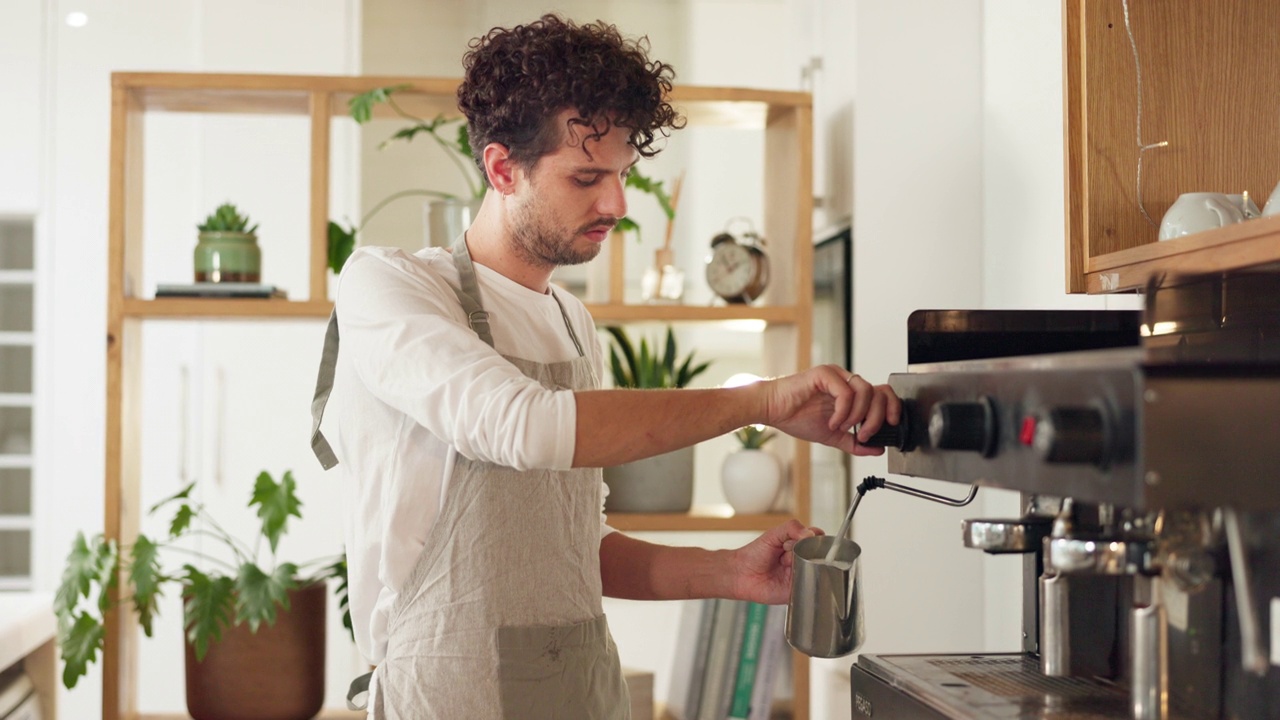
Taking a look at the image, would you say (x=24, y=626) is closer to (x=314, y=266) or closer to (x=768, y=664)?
(x=314, y=266)

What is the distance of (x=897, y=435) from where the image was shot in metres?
1.01

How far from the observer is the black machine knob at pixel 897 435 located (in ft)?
3.26

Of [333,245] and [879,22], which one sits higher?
[879,22]

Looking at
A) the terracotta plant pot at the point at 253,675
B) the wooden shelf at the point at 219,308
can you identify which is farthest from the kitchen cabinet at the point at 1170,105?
the terracotta plant pot at the point at 253,675

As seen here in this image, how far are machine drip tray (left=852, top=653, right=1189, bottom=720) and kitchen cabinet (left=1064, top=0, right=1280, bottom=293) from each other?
392mm

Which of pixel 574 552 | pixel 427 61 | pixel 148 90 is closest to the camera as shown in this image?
pixel 574 552

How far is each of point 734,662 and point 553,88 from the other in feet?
4.44

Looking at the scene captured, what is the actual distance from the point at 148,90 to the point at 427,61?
1765 millimetres

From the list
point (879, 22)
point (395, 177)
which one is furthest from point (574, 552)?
point (395, 177)

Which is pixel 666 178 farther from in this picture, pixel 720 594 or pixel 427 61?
pixel 720 594

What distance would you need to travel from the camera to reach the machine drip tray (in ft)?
3.06

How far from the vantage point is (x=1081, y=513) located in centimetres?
95

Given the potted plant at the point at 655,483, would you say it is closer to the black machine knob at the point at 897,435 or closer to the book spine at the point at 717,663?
the book spine at the point at 717,663

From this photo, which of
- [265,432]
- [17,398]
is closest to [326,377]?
[265,432]
